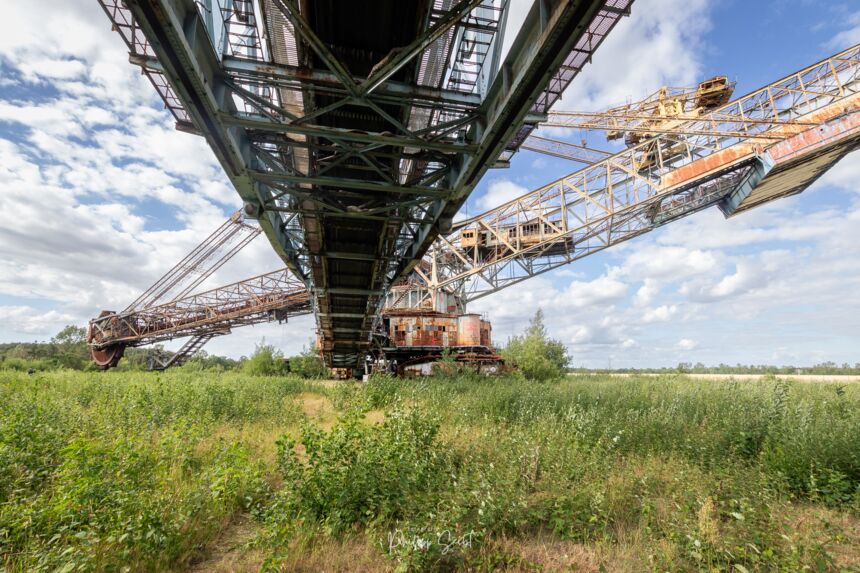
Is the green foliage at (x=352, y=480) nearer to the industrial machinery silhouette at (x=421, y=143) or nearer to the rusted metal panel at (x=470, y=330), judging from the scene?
the industrial machinery silhouette at (x=421, y=143)

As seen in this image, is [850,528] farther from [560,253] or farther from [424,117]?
[560,253]

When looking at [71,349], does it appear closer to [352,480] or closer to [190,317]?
[190,317]

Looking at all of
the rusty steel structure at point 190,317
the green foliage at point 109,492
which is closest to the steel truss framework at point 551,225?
the rusty steel structure at point 190,317

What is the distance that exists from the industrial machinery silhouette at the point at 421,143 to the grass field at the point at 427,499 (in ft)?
15.6

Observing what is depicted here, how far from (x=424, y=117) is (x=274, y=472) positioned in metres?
6.96

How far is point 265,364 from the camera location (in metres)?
31.2

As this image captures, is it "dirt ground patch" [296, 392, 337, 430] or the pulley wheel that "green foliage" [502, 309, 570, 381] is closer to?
"dirt ground patch" [296, 392, 337, 430]

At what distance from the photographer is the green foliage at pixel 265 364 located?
3075 cm

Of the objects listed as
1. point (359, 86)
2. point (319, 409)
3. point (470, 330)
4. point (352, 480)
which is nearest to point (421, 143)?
point (359, 86)

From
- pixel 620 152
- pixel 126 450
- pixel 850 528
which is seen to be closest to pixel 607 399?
pixel 850 528

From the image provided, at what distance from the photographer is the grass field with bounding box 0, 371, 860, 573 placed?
4176mm

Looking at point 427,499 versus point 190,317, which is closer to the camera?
point 427,499

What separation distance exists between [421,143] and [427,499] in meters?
5.51

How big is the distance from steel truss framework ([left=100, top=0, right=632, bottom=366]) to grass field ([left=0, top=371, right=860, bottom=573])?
4.69 metres
